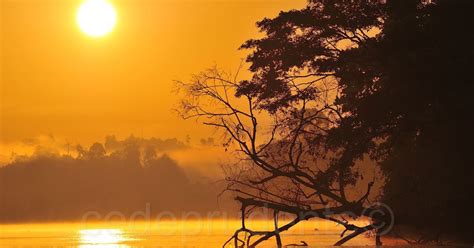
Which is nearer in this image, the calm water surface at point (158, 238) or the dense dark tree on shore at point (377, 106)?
the dense dark tree on shore at point (377, 106)

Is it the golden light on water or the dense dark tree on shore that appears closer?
the dense dark tree on shore

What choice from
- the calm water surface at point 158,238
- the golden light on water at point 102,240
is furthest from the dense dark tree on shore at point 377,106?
the golden light on water at point 102,240

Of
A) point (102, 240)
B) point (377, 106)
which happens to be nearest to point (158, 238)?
point (102, 240)

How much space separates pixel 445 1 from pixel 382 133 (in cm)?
501

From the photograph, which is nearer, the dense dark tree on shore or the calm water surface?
the dense dark tree on shore

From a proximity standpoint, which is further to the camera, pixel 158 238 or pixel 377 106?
pixel 158 238

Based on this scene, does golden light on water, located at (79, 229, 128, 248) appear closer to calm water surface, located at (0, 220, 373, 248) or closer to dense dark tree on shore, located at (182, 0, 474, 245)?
calm water surface, located at (0, 220, 373, 248)

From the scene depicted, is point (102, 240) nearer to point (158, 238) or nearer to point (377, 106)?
point (158, 238)

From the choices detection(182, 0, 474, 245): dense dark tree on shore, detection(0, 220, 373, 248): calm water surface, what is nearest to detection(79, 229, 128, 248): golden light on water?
detection(0, 220, 373, 248): calm water surface

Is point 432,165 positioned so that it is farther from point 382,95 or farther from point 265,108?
point 265,108

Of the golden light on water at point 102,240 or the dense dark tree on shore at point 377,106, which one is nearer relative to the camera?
the dense dark tree on shore at point 377,106

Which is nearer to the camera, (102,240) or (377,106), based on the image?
(377,106)

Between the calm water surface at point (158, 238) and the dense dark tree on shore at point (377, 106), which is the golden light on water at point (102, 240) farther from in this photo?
the dense dark tree on shore at point (377, 106)

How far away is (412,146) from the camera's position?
32594mm
